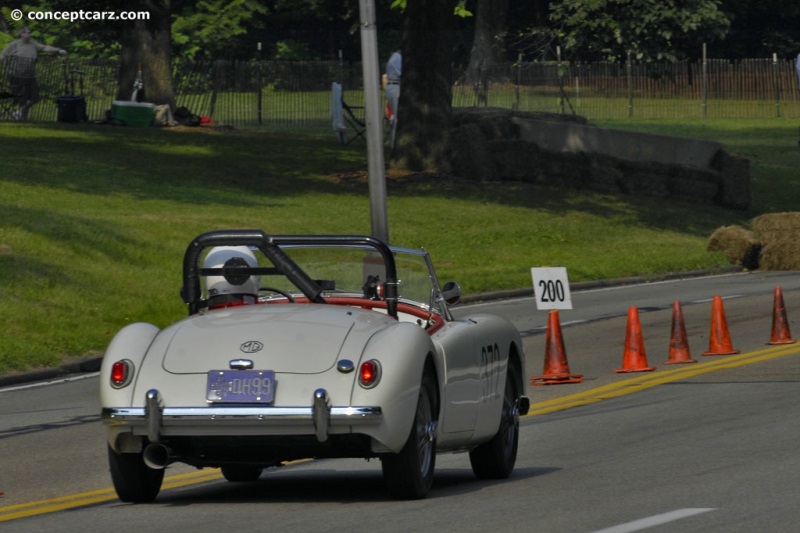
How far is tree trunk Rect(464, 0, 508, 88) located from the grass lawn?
29.5 m

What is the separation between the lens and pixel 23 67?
42.9 m

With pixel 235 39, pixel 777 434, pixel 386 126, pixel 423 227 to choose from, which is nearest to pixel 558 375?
pixel 777 434

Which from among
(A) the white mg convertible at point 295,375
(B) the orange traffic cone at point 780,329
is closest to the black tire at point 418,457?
(A) the white mg convertible at point 295,375

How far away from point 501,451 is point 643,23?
24.3 m

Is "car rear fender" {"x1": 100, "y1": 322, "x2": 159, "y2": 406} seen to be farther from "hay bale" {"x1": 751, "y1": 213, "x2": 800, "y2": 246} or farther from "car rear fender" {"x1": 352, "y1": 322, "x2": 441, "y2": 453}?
"hay bale" {"x1": 751, "y1": 213, "x2": 800, "y2": 246}

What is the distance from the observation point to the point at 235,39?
85750mm

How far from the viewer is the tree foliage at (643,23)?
111 ft

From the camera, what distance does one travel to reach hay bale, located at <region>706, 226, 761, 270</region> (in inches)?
1224

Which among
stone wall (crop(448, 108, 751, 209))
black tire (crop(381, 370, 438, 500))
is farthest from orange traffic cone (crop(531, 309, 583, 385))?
stone wall (crop(448, 108, 751, 209))

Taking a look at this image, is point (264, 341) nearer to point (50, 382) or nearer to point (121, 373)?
point (121, 373)

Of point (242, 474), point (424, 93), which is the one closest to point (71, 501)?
point (242, 474)

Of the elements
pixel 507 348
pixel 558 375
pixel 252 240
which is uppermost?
pixel 252 240

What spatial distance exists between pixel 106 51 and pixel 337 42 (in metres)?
12.1

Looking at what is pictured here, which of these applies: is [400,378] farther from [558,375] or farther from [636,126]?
[636,126]
